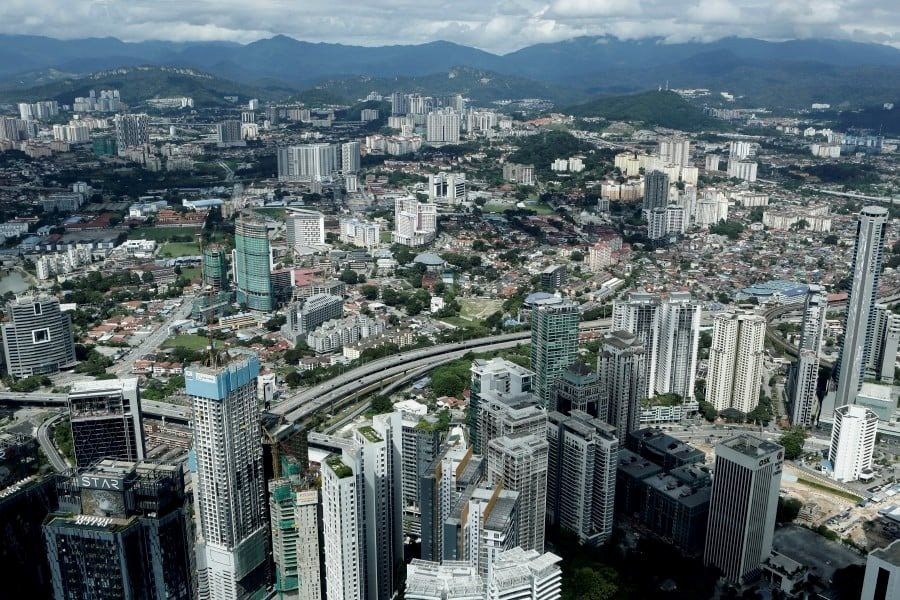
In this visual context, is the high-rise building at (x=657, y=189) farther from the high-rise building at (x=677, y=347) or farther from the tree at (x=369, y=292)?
the high-rise building at (x=677, y=347)

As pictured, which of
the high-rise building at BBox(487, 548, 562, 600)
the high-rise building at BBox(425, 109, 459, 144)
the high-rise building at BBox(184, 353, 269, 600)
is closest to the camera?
the high-rise building at BBox(487, 548, 562, 600)

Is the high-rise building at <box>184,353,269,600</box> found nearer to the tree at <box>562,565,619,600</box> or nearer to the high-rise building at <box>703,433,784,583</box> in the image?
the tree at <box>562,565,619,600</box>

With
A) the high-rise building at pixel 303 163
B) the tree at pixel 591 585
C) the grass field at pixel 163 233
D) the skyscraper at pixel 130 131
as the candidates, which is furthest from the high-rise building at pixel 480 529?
the skyscraper at pixel 130 131

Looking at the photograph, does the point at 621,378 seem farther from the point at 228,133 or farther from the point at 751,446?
the point at 228,133

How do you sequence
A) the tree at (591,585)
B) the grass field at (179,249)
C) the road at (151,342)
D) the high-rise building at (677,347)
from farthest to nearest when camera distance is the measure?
the grass field at (179,249), the road at (151,342), the high-rise building at (677,347), the tree at (591,585)

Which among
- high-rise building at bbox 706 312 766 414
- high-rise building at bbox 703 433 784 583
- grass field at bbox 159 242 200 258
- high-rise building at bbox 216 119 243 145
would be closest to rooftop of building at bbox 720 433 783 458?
high-rise building at bbox 703 433 784 583

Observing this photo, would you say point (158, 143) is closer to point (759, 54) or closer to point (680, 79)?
point (680, 79)

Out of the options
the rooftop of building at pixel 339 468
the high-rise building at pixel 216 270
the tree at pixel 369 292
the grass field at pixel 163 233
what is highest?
the rooftop of building at pixel 339 468
